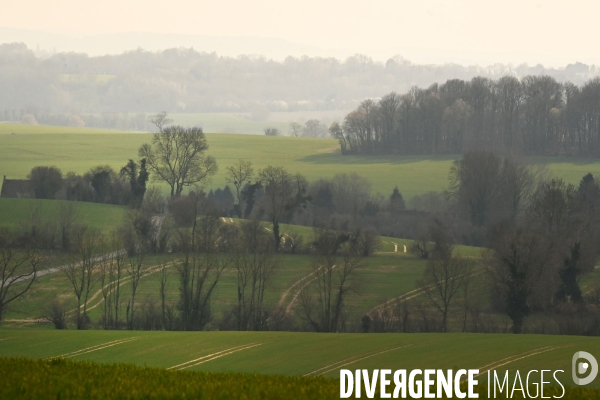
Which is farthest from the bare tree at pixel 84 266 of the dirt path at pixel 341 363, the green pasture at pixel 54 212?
the dirt path at pixel 341 363

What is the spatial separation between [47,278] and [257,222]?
17.6 m

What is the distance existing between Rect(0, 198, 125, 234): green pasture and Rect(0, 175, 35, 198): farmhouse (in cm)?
836

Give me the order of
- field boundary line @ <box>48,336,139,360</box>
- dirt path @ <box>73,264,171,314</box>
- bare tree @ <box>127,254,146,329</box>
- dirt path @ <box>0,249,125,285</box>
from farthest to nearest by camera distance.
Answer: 1. dirt path @ <box>0,249,125,285</box>
2. dirt path @ <box>73,264,171,314</box>
3. bare tree @ <box>127,254,146,329</box>
4. field boundary line @ <box>48,336,139,360</box>

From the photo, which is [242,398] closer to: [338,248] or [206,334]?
[206,334]

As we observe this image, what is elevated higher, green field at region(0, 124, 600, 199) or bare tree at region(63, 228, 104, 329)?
green field at region(0, 124, 600, 199)

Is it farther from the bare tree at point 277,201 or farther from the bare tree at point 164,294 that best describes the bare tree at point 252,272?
the bare tree at point 164,294

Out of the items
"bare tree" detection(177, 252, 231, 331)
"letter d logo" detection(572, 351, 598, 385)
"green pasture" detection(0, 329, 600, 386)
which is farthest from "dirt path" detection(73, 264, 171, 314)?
"letter d logo" detection(572, 351, 598, 385)

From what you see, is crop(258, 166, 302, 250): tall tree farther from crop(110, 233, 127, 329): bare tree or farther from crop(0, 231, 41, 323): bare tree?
crop(0, 231, 41, 323): bare tree

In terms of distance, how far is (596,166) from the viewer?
97.6 metres

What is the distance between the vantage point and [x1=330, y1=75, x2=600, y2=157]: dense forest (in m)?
114

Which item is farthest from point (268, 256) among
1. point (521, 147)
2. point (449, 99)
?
point (449, 99)

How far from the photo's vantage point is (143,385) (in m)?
15.0

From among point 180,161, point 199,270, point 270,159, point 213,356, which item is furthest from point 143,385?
point 270,159

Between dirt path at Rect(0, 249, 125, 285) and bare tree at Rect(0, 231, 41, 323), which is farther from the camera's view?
dirt path at Rect(0, 249, 125, 285)
